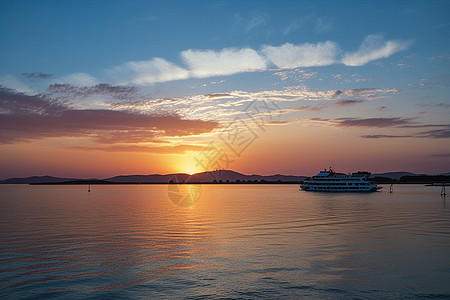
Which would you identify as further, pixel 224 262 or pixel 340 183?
pixel 340 183

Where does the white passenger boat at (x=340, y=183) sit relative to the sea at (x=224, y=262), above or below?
above

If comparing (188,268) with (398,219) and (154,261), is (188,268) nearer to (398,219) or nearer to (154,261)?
(154,261)

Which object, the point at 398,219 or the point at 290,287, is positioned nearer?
the point at 290,287

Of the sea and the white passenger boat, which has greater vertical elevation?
the white passenger boat

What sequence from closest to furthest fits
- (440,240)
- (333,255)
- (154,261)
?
(154,261) → (333,255) → (440,240)

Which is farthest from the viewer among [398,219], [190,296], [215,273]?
[398,219]

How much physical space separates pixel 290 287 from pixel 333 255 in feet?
34.4

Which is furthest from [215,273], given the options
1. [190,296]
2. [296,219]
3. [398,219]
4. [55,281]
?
[398,219]

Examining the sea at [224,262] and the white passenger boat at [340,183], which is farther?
the white passenger boat at [340,183]

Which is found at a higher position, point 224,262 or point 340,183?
point 340,183

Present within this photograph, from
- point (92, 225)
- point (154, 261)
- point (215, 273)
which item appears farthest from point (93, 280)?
point (92, 225)

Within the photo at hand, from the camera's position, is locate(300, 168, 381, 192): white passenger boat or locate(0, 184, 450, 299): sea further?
locate(300, 168, 381, 192): white passenger boat

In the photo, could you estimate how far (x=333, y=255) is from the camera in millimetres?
32469

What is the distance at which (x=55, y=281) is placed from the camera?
2430 centimetres
